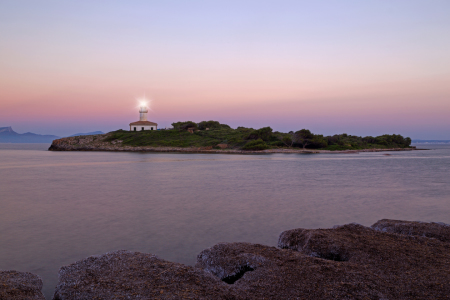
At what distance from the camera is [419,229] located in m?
7.35

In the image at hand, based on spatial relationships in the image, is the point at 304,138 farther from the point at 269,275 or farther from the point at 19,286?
the point at 19,286

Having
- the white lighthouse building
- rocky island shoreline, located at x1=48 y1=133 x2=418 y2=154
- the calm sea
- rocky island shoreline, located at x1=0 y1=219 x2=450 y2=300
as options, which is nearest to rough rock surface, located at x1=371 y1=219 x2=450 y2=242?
Result: rocky island shoreline, located at x1=0 y1=219 x2=450 y2=300

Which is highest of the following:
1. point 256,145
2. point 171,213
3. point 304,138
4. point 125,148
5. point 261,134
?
point 261,134

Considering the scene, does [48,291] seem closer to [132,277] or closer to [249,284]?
[132,277]

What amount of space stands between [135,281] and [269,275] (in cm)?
199

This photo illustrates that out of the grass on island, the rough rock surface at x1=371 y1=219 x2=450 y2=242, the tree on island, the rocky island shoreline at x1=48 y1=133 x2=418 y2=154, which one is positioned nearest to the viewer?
the rough rock surface at x1=371 y1=219 x2=450 y2=242

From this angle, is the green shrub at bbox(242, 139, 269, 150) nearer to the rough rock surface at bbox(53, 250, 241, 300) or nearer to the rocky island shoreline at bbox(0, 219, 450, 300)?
the rocky island shoreline at bbox(0, 219, 450, 300)

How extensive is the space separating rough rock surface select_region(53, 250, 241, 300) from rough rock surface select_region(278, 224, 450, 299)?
222 centimetres

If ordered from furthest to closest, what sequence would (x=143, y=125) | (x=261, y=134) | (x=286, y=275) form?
(x=143, y=125) < (x=261, y=134) < (x=286, y=275)

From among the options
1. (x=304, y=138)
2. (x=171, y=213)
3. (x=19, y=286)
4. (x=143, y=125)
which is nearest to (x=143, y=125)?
(x=143, y=125)

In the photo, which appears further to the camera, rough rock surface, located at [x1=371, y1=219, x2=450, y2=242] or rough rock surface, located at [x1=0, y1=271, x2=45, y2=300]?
rough rock surface, located at [x1=371, y1=219, x2=450, y2=242]

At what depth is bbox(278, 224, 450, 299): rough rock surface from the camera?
4.35 m

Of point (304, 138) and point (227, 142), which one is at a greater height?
point (304, 138)

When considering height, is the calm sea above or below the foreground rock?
below
